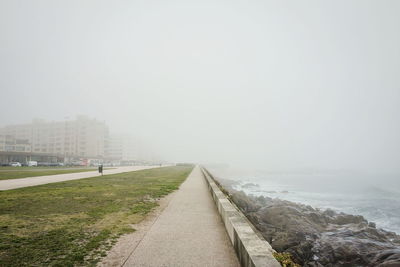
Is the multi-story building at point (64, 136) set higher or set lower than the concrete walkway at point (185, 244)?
higher

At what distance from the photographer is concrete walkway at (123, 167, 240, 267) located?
4.71 meters

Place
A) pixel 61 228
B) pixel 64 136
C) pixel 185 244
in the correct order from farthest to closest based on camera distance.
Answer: pixel 64 136 → pixel 61 228 → pixel 185 244

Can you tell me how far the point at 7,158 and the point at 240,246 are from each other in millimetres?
83445

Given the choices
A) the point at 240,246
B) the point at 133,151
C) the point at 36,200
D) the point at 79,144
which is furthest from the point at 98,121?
the point at 240,246

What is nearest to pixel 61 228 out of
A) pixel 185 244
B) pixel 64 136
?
pixel 185 244

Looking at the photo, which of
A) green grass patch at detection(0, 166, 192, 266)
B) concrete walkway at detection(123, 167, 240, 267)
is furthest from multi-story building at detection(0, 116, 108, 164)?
concrete walkway at detection(123, 167, 240, 267)

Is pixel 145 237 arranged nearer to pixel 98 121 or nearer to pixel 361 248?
pixel 361 248

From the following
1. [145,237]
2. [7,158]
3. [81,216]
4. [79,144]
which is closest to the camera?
[145,237]

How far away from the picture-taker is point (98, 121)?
15000 centimetres

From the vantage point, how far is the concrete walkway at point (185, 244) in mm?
4711

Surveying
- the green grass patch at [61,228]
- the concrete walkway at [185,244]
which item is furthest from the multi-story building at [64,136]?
the concrete walkway at [185,244]

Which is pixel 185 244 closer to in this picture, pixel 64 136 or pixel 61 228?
pixel 61 228

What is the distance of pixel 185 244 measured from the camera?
5.70m

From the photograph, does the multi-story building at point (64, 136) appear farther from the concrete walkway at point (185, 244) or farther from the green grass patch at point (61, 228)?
the concrete walkway at point (185, 244)
